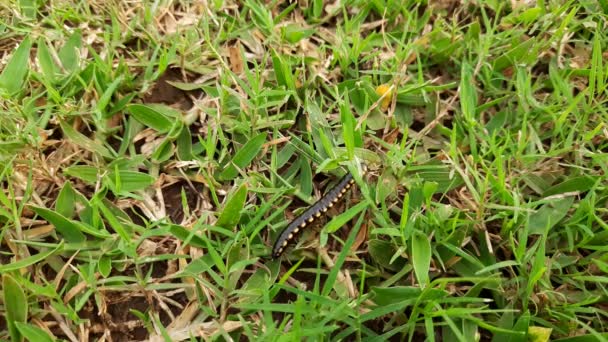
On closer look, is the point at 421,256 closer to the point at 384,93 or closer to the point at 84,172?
the point at 384,93

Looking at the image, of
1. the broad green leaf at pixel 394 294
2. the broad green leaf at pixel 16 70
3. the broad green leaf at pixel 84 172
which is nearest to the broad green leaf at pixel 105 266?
the broad green leaf at pixel 84 172

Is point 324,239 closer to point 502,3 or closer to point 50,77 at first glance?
point 50,77

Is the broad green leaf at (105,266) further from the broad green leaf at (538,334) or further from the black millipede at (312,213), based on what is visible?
the broad green leaf at (538,334)

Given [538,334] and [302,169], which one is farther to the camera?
[302,169]

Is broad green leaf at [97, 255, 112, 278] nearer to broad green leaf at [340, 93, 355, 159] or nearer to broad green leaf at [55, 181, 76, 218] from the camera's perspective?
broad green leaf at [55, 181, 76, 218]

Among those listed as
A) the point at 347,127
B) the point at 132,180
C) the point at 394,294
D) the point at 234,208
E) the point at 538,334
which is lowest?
the point at 538,334

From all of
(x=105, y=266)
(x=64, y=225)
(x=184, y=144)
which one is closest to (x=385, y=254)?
(x=184, y=144)

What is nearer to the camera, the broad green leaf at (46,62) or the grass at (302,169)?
the grass at (302,169)
